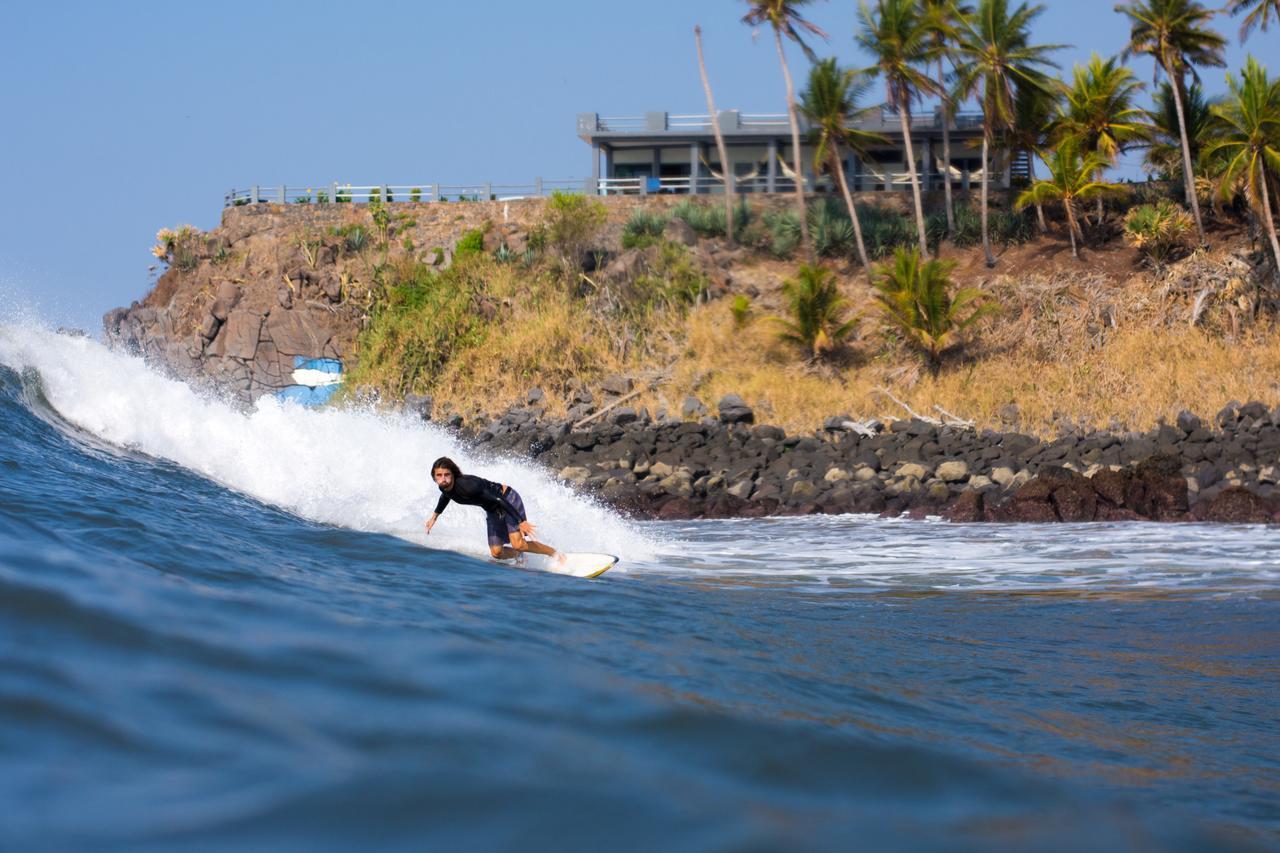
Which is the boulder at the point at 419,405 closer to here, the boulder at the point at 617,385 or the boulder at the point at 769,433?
the boulder at the point at 617,385

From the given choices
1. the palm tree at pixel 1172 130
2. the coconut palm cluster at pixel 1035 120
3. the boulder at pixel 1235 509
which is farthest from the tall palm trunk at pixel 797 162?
the boulder at pixel 1235 509

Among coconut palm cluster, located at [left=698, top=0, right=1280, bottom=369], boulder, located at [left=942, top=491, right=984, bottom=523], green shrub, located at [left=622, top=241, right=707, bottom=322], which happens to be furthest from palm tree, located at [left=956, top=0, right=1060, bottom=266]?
boulder, located at [left=942, top=491, right=984, bottom=523]

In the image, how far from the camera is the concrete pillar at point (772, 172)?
34.0 m

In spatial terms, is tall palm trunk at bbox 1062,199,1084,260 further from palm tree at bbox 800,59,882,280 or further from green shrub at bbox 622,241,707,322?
green shrub at bbox 622,241,707,322

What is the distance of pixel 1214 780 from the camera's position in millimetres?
3361

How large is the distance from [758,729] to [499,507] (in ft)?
18.2

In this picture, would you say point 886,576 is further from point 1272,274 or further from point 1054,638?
point 1272,274

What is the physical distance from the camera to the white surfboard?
26.9ft

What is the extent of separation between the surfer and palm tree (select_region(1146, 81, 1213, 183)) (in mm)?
24490

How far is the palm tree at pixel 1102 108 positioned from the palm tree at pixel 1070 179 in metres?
0.42

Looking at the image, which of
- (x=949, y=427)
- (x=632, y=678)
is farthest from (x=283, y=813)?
(x=949, y=427)

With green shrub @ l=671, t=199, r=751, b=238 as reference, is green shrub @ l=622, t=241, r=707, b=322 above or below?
Answer: below

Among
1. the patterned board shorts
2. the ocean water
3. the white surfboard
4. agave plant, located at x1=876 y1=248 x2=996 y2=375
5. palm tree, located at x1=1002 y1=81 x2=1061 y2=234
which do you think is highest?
palm tree, located at x1=1002 y1=81 x2=1061 y2=234

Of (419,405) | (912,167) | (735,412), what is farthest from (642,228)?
(735,412)
